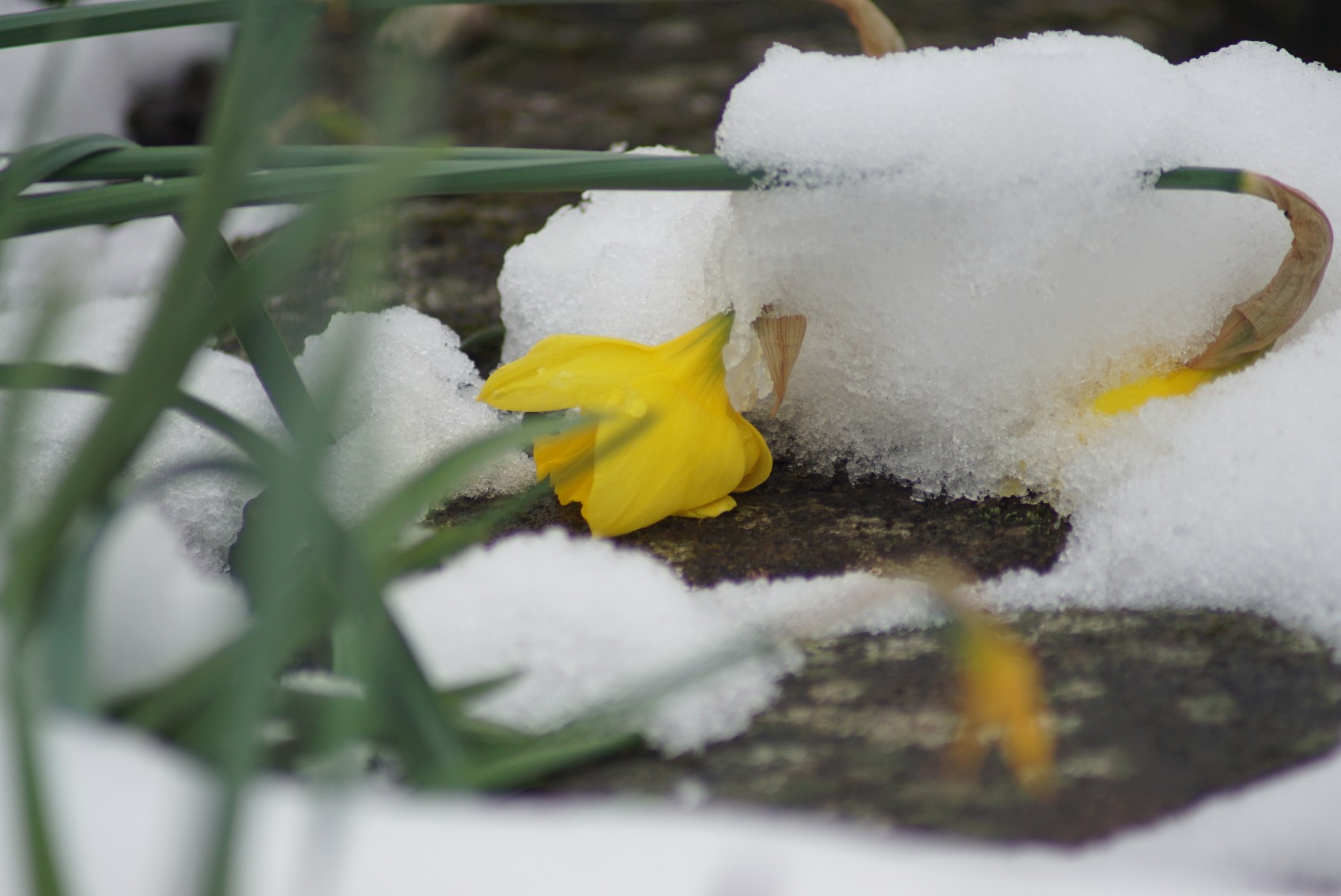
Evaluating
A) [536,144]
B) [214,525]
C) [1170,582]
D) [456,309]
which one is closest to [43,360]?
[214,525]

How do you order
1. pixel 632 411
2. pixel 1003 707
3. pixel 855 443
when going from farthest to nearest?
pixel 855 443, pixel 632 411, pixel 1003 707

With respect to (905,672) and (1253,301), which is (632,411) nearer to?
(905,672)

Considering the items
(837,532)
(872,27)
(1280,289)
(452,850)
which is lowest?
(452,850)

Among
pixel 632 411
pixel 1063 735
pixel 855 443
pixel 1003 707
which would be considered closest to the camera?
pixel 1003 707

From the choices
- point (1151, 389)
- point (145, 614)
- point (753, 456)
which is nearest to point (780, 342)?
point (753, 456)

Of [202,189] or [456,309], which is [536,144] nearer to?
[456,309]

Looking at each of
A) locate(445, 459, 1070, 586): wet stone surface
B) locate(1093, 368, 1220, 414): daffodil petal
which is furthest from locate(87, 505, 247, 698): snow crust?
locate(1093, 368, 1220, 414): daffodil petal
